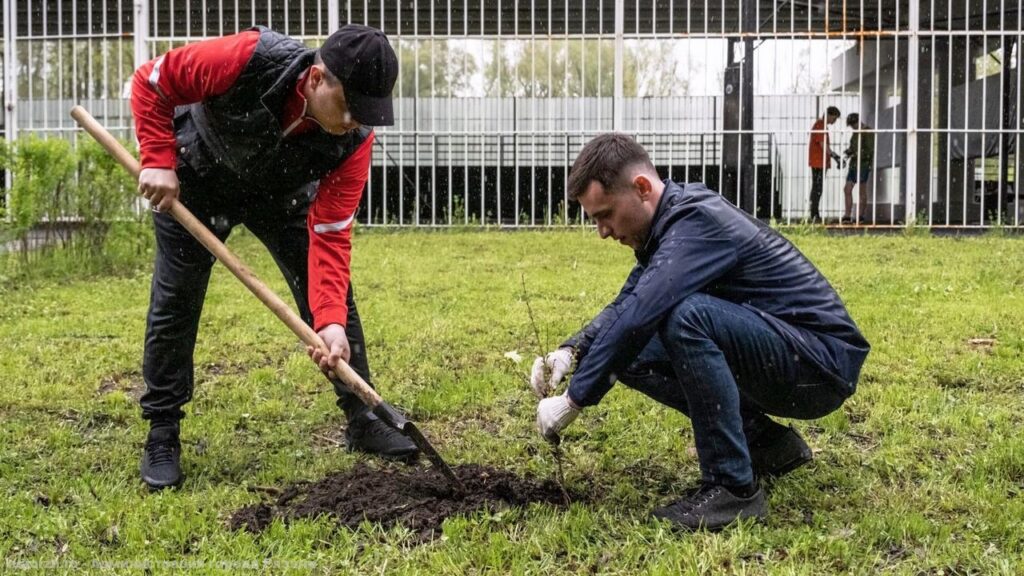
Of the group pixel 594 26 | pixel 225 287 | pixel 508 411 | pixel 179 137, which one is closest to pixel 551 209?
pixel 594 26

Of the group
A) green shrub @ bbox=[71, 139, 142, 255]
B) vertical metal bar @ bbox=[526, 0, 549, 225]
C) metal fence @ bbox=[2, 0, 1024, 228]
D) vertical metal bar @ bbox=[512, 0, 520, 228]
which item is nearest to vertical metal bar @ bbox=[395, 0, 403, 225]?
metal fence @ bbox=[2, 0, 1024, 228]

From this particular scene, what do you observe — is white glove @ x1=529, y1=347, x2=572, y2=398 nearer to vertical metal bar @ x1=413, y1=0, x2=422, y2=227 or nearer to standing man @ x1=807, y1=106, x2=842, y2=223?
vertical metal bar @ x1=413, y1=0, x2=422, y2=227

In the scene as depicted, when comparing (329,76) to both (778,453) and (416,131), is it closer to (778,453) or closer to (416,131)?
(778,453)

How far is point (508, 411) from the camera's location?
181 inches

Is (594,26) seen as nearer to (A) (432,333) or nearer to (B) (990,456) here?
(A) (432,333)

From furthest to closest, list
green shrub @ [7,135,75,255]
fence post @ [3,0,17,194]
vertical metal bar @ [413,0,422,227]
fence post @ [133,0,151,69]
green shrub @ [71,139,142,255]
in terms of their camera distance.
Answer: fence post @ [3,0,17,194]
vertical metal bar @ [413,0,422,227]
fence post @ [133,0,151,69]
green shrub @ [71,139,142,255]
green shrub @ [7,135,75,255]

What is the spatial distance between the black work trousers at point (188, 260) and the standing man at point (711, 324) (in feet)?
4.20

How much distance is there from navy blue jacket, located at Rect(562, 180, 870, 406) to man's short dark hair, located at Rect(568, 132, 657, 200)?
0.56ft

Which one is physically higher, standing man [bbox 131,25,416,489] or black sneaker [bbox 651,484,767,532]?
standing man [bbox 131,25,416,489]

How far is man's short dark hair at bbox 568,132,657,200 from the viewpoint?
3.10 m

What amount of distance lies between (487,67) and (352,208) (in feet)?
37.6

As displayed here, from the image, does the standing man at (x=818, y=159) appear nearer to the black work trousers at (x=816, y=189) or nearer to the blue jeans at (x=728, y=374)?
the black work trousers at (x=816, y=189)

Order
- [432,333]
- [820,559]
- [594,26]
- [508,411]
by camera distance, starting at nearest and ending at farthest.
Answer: [820,559] < [508,411] < [432,333] < [594,26]

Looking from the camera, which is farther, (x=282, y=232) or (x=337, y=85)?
(x=282, y=232)
